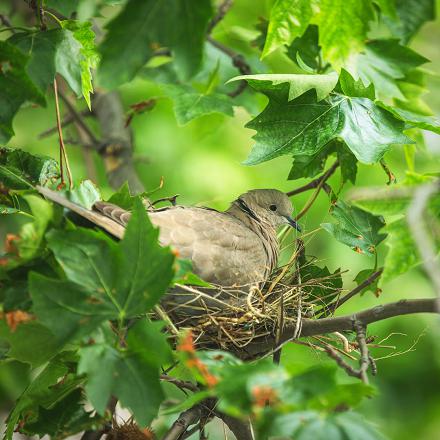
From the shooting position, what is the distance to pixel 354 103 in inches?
90.6

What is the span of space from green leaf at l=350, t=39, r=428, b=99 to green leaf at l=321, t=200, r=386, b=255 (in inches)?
24.8

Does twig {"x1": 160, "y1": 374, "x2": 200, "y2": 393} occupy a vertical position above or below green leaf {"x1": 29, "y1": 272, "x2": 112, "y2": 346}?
below

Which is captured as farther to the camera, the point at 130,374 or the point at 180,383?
the point at 180,383

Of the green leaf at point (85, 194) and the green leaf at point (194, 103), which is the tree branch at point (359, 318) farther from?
the green leaf at point (194, 103)

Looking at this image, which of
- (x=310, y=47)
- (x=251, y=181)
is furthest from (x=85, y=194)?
(x=251, y=181)

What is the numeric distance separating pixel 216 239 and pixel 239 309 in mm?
315

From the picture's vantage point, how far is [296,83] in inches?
90.7

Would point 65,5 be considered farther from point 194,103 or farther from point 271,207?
point 271,207

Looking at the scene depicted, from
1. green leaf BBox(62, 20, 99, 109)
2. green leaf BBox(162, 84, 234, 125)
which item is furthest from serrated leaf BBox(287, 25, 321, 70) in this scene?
green leaf BBox(62, 20, 99, 109)

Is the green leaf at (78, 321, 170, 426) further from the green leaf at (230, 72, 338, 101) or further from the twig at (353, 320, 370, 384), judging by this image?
the green leaf at (230, 72, 338, 101)

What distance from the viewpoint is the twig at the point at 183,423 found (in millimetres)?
2070

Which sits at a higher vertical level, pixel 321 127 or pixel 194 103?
pixel 321 127

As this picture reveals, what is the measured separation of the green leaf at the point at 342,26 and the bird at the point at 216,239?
735 millimetres

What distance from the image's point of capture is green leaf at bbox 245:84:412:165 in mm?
2230
